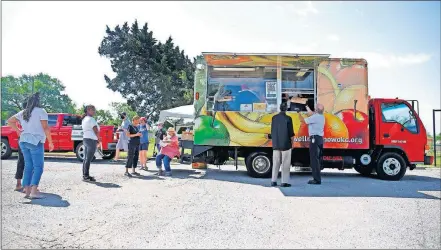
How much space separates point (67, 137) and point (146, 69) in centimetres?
1931

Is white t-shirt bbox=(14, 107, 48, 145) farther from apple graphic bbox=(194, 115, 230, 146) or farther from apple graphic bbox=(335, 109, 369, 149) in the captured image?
apple graphic bbox=(335, 109, 369, 149)

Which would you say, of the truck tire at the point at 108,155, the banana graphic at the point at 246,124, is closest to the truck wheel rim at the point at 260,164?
the banana graphic at the point at 246,124

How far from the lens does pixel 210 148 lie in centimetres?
919

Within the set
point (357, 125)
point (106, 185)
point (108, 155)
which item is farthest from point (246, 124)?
→ point (108, 155)

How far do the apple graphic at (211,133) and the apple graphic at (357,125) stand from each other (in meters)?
3.04

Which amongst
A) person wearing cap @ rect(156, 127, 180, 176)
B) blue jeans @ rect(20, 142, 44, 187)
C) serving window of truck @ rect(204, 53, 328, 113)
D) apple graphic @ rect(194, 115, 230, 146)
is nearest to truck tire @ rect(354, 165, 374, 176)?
serving window of truck @ rect(204, 53, 328, 113)

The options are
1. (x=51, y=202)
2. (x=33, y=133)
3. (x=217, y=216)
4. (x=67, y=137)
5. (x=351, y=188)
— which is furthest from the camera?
(x=67, y=137)

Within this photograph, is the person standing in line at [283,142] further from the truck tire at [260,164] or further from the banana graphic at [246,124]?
the truck tire at [260,164]

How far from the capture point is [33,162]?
5.79 m

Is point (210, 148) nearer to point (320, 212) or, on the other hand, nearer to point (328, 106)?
point (328, 106)

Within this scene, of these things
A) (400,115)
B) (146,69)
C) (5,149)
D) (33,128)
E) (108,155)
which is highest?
(146,69)

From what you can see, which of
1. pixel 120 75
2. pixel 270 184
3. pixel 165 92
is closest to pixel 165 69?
pixel 165 92

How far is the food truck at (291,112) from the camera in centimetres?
905

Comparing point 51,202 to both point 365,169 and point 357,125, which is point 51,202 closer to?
point 357,125
